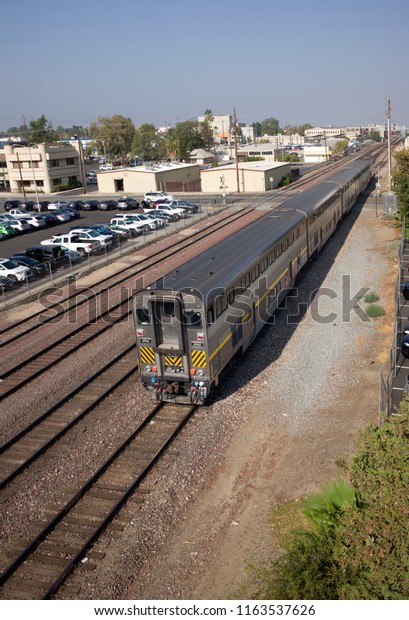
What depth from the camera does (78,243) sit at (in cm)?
3941

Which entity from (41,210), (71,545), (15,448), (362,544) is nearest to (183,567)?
(71,545)

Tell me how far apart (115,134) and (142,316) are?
441 ft

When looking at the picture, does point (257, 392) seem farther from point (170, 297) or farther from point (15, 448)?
point (15, 448)

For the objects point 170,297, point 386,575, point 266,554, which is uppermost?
point 170,297

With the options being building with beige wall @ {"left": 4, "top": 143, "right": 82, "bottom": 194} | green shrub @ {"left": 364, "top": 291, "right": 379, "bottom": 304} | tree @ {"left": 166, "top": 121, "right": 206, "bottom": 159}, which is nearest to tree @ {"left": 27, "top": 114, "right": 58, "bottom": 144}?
tree @ {"left": 166, "top": 121, "right": 206, "bottom": 159}

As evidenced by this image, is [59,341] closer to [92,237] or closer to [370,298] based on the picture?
[370,298]

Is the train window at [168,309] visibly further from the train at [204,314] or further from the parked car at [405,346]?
the parked car at [405,346]

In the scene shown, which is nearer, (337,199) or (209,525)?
(209,525)

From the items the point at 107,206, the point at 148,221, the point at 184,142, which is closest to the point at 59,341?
the point at 148,221

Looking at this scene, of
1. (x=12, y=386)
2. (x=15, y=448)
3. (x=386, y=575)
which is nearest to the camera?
(x=386, y=575)

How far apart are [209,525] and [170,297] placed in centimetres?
609

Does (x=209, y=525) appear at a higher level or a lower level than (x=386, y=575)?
lower

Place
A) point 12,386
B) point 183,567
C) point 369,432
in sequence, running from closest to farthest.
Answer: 1. point 369,432
2. point 183,567
3. point 12,386

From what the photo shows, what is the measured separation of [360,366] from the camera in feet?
61.2
